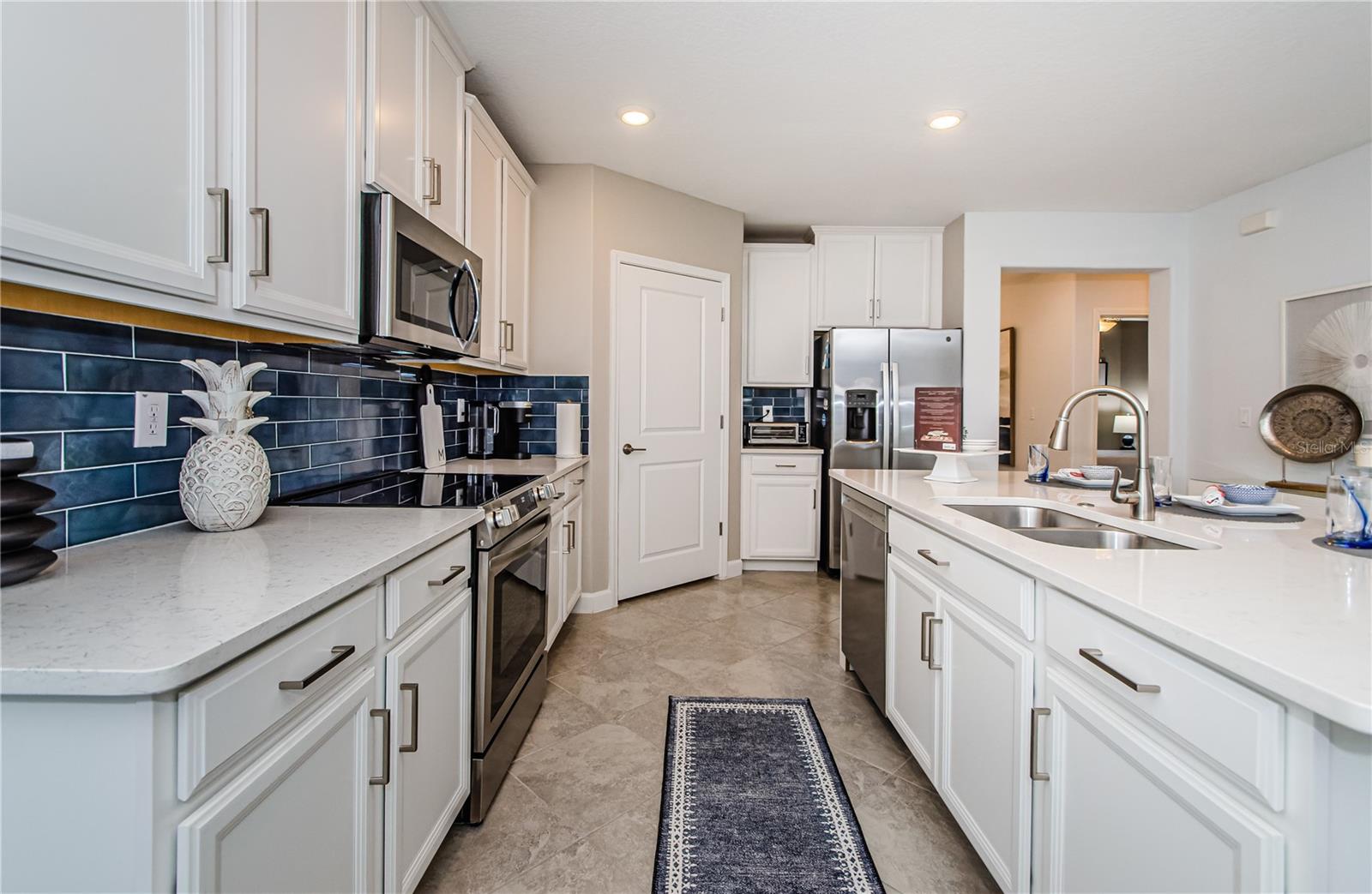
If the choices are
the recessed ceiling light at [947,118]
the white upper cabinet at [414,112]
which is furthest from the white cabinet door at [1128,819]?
the recessed ceiling light at [947,118]

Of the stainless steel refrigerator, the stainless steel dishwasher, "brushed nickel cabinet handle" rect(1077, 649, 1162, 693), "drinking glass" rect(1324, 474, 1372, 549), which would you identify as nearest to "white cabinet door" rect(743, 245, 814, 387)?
the stainless steel refrigerator

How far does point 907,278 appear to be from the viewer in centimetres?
468

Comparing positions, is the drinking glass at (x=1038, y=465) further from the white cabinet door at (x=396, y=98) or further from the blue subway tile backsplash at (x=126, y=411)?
the blue subway tile backsplash at (x=126, y=411)

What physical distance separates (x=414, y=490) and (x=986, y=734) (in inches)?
67.8

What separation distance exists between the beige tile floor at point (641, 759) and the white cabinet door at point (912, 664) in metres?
0.17

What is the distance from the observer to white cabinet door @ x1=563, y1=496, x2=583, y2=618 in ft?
9.73

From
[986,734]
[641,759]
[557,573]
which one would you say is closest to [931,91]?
[986,734]

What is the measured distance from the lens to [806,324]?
4676mm

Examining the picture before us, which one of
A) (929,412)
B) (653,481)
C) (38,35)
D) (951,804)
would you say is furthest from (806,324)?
(38,35)

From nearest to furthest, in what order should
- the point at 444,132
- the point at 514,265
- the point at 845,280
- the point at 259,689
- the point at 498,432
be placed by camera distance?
the point at 259,689
the point at 444,132
the point at 514,265
the point at 498,432
the point at 845,280

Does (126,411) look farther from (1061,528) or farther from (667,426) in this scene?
(667,426)

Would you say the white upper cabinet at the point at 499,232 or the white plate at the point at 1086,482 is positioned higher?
the white upper cabinet at the point at 499,232

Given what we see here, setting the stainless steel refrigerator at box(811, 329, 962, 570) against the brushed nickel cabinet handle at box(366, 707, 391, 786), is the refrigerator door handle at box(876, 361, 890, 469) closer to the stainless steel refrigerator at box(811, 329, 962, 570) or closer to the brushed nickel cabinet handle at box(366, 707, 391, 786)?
the stainless steel refrigerator at box(811, 329, 962, 570)

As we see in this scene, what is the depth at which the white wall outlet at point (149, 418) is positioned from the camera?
127 centimetres
